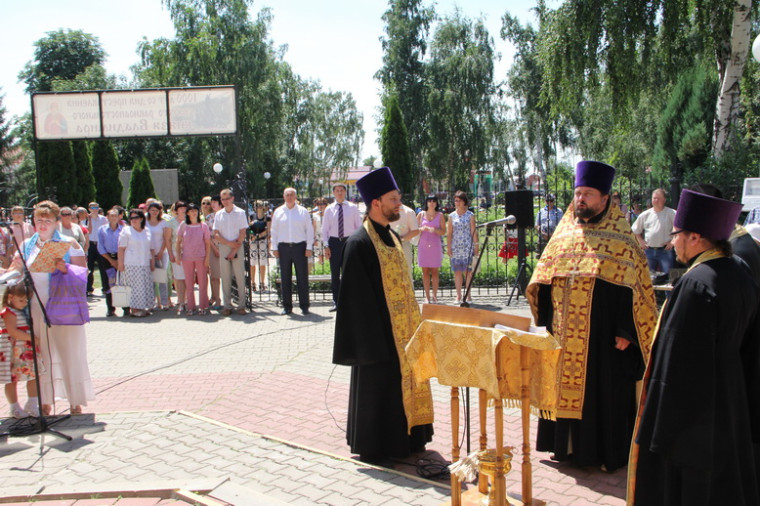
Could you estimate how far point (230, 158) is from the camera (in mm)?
41375

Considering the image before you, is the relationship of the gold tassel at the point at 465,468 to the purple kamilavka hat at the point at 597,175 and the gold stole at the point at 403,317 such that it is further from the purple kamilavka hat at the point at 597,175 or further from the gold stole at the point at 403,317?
the purple kamilavka hat at the point at 597,175

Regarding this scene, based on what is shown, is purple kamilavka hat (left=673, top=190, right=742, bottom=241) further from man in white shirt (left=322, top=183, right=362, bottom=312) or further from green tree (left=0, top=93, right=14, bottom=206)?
green tree (left=0, top=93, right=14, bottom=206)

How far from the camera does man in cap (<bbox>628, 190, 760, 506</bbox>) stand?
121 inches

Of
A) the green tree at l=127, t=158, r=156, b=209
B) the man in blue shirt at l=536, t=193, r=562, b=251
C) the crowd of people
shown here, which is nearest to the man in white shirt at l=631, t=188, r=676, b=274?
the man in blue shirt at l=536, t=193, r=562, b=251

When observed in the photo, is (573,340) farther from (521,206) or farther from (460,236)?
(460,236)

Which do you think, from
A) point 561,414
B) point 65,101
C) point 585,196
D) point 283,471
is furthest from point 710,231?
point 65,101

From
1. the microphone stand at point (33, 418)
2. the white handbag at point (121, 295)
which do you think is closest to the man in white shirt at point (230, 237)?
the white handbag at point (121, 295)

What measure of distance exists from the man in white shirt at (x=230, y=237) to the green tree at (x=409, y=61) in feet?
97.4

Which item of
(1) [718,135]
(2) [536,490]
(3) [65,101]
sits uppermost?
(3) [65,101]

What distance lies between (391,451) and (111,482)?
2.00 metres

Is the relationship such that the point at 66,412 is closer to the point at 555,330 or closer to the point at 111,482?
the point at 111,482

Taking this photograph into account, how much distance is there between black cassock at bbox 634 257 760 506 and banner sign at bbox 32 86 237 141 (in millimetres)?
11013

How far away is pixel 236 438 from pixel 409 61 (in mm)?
37097

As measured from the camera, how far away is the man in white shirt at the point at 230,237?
37.1 feet
